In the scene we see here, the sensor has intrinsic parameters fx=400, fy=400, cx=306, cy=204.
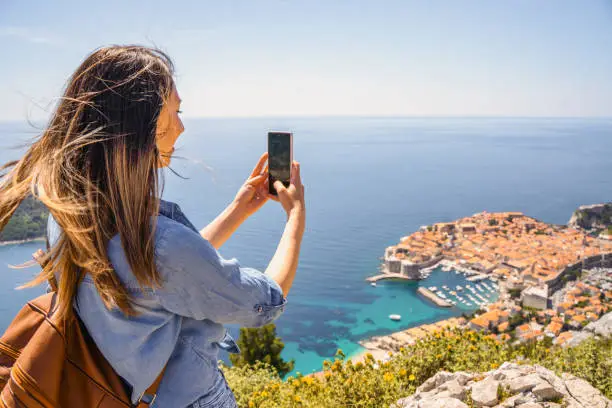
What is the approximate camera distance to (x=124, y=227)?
0.60 metres

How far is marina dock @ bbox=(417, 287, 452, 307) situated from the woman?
783 inches

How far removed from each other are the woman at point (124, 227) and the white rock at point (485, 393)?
56.1 inches

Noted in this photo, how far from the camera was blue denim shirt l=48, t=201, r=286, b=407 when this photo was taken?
0.61 metres

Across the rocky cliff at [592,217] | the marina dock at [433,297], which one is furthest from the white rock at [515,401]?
the rocky cliff at [592,217]

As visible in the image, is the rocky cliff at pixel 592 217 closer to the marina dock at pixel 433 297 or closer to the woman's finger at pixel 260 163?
the marina dock at pixel 433 297

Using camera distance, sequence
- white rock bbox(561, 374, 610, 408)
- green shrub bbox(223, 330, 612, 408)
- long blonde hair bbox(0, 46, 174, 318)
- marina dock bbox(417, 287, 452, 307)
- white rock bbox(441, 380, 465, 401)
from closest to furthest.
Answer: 1. long blonde hair bbox(0, 46, 174, 318)
2. white rock bbox(561, 374, 610, 408)
3. white rock bbox(441, 380, 465, 401)
4. green shrub bbox(223, 330, 612, 408)
5. marina dock bbox(417, 287, 452, 307)

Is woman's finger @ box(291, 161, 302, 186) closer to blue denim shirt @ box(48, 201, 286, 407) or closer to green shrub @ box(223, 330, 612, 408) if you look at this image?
blue denim shirt @ box(48, 201, 286, 407)

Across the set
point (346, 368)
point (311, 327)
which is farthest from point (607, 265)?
point (346, 368)

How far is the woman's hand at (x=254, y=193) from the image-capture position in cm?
114

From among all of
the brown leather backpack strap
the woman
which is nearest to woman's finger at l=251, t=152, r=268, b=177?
the woman

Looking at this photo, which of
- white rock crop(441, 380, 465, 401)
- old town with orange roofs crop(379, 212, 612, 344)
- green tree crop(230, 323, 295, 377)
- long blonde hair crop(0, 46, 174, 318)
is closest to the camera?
long blonde hair crop(0, 46, 174, 318)

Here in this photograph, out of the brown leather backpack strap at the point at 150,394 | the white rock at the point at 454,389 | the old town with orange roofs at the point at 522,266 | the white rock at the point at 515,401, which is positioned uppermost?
the brown leather backpack strap at the point at 150,394

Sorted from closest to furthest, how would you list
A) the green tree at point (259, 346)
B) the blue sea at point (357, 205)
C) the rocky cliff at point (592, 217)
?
the green tree at point (259, 346) < the blue sea at point (357, 205) < the rocky cliff at point (592, 217)

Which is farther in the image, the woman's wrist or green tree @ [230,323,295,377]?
green tree @ [230,323,295,377]
